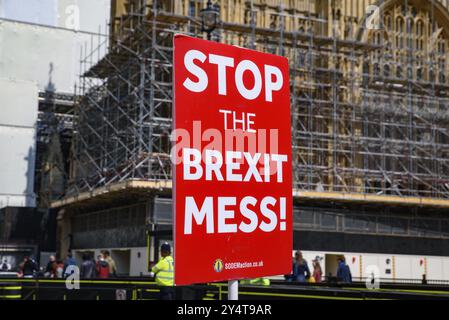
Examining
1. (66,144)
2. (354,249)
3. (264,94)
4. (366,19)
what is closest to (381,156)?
(354,249)

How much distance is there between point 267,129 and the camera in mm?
4750

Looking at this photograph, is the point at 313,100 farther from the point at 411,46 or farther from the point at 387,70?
the point at 411,46

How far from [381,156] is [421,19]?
31.8ft

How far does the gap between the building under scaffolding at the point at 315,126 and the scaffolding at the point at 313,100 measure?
78 mm

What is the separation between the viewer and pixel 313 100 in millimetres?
33594

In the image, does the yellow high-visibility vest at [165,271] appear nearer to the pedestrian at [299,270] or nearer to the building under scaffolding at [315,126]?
the pedestrian at [299,270]

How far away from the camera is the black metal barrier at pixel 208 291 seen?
10211 mm

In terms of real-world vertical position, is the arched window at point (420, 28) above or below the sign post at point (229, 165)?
above

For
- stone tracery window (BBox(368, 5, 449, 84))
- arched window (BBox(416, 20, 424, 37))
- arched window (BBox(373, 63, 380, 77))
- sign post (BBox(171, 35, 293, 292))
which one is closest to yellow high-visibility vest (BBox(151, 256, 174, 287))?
sign post (BBox(171, 35, 293, 292))

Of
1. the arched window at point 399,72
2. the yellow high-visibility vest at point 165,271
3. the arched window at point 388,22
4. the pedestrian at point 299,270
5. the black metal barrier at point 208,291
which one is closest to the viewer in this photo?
the black metal barrier at point 208,291

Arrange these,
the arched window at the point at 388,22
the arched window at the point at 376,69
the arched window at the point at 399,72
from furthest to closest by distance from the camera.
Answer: the arched window at the point at 388,22, the arched window at the point at 399,72, the arched window at the point at 376,69

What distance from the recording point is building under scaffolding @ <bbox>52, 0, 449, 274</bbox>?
31.4 meters

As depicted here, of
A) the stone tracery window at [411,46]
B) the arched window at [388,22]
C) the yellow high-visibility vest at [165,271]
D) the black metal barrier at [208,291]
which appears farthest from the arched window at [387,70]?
the yellow high-visibility vest at [165,271]
